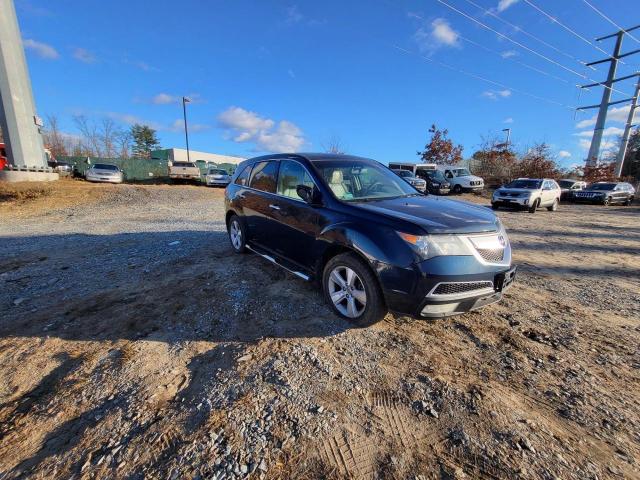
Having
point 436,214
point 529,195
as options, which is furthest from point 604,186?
point 436,214

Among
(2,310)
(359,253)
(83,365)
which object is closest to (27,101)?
(2,310)

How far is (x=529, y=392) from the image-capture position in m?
2.25

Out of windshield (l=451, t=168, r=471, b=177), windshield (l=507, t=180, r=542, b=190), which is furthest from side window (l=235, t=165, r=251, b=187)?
windshield (l=451, t=168, r=471, b=177)

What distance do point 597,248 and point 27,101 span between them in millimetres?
24619

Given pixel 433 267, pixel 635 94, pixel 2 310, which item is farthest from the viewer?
pixel 635 94

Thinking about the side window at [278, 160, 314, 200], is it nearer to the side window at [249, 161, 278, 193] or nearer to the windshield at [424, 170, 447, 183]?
the side window at [249, 161, 278, 193]

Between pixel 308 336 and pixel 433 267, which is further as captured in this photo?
pixel 308 336

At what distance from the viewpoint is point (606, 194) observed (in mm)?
19750

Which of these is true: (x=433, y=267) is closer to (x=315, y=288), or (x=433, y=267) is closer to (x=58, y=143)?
(x=315, y=288)

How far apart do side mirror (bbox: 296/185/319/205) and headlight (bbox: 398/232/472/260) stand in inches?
44.5

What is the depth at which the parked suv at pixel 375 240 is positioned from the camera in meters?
2.56

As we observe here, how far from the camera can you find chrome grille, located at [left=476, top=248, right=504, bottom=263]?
2729 mm

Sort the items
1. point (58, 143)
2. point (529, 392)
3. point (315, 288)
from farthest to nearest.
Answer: point (58, 143) < point (315, 288) < point (529, 392)

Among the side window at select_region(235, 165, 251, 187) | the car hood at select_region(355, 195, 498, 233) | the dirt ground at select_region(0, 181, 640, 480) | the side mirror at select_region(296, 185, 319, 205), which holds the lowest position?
the dirt ground at select_region(0, 181, 640, 480)
